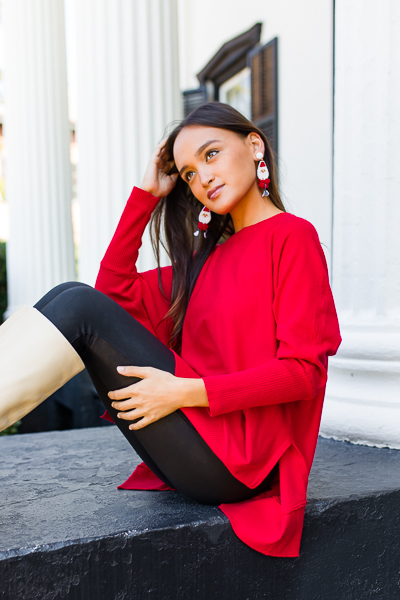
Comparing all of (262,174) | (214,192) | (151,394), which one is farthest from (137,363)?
(262,174)

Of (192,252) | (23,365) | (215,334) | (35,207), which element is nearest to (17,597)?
(23,365)

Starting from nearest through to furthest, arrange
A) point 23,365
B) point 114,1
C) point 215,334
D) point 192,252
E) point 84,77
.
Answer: point 23,365 < point 215,334 < point 192,252 < point 114,1 < point 84,77

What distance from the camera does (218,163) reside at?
1.62 m

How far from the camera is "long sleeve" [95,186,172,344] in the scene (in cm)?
180

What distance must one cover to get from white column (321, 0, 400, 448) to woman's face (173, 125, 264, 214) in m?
0.68

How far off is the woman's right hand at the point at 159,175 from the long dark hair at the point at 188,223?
0.06ft

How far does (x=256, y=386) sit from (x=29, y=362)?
54 centimetres

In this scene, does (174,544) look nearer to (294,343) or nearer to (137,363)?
(137,363)

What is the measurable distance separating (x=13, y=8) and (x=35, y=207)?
162 centimetres

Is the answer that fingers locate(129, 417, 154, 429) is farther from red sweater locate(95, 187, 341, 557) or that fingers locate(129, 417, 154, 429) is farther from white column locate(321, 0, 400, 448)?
white column locate(321, 0, 400, 448)

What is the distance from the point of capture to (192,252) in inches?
75.3

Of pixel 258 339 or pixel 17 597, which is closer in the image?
pixel 17 597

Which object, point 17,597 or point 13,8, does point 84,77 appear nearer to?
point 13,8

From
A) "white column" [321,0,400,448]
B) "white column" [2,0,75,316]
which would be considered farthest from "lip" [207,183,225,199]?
"white column" [2,0,75,316]
